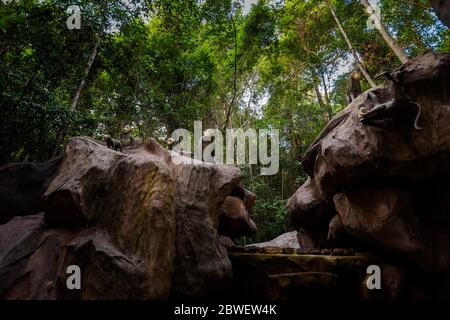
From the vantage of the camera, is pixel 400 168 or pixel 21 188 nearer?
pixel 400 168

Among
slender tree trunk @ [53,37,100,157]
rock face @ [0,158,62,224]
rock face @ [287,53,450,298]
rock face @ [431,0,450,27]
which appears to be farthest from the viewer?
slender tree trunk @ [53,37,100,157]

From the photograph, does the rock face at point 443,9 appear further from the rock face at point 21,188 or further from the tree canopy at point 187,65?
the rock face at point 21,188

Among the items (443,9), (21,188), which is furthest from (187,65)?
(443,9)

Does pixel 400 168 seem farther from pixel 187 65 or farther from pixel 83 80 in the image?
pixel 187 65

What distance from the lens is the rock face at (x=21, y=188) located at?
252 inches

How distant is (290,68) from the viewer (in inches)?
763

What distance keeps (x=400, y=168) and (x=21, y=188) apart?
8.54 m

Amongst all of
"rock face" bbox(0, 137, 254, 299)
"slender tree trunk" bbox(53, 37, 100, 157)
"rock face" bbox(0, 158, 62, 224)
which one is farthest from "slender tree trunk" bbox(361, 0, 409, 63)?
"rock face" bbox(0, 158, 62, 224)

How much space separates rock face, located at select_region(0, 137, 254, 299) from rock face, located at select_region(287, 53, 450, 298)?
11.2 ft

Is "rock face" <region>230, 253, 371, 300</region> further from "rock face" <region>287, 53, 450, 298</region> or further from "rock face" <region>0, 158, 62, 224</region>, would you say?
"rock face" <region>0, 158, 62, 224</region>

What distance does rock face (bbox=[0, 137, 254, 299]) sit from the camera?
4.19m

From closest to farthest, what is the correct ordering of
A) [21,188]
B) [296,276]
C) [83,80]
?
[296,276]
[21,188]
[83,80]

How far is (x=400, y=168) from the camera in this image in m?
6.16

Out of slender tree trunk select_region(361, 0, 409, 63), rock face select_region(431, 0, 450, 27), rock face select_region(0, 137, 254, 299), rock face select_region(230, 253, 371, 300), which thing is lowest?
rock face select_region(230, 253, 371, 300)
